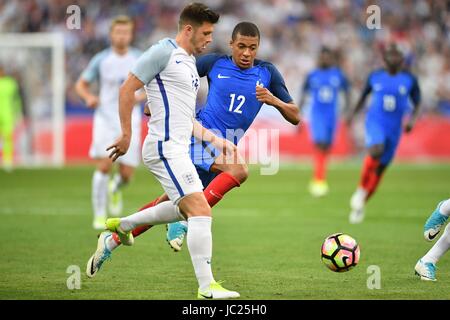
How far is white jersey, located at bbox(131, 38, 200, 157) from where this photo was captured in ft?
24.4

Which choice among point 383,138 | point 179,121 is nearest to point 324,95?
point 383,138

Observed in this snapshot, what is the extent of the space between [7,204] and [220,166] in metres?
7.84

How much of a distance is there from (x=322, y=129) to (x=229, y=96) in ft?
36.1

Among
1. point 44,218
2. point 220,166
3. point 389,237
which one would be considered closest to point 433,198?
point 389,237

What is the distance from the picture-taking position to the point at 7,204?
15875 millimetres

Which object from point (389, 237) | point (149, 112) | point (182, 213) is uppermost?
point (149, 112)

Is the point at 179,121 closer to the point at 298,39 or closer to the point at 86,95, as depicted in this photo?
the point at 86,95

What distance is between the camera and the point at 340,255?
8.41 metres

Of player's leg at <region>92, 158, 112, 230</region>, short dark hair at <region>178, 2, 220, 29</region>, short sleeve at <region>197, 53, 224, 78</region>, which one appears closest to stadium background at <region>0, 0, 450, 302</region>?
player's leg at <region>92, 158, 112, 230</region>

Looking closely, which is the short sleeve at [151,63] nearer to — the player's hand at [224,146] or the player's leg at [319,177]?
the player's hand at [224,146]

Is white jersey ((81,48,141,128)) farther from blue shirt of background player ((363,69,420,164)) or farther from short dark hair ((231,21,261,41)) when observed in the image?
short dark hair ((231,21,261,41))

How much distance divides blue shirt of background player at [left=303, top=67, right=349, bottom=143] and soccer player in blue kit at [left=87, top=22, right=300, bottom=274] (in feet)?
35.0

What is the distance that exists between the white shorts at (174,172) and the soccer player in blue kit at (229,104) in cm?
115
